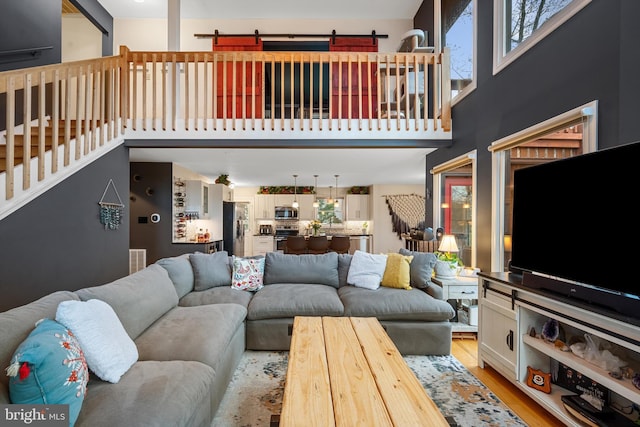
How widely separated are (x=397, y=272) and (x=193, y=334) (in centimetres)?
216

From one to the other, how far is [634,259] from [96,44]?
831 cm

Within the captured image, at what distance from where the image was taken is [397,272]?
3.46m

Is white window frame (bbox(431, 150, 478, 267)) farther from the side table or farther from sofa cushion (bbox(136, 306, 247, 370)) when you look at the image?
sofa cushion (bbox(136, 306, 247, 370))

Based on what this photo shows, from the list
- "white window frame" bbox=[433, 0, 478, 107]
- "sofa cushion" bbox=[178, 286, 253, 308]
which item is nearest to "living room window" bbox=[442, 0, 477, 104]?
"white window frame" bbox=[433, 0, 478, 107]

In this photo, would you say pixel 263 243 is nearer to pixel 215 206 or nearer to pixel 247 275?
pixel 215 206

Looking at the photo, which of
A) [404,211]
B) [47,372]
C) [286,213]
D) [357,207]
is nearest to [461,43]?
[47,372]

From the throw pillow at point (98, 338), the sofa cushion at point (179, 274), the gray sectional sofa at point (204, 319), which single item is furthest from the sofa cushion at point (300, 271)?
the throw pillow at point (98, 338)

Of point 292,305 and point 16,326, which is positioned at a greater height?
point 16,326

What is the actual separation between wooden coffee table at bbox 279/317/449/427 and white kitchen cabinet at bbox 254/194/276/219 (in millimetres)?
8000

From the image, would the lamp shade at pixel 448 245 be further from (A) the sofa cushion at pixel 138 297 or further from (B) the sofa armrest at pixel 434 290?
(A) the sofa cushion at pixel 138 297

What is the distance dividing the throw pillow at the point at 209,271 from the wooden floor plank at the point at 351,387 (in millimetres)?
1762

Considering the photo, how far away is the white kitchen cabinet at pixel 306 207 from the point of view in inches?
394

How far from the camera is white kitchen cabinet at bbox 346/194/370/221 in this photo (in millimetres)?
10070

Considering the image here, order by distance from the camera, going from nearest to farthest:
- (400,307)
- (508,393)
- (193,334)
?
(193,334), (508,393), (400,307)
